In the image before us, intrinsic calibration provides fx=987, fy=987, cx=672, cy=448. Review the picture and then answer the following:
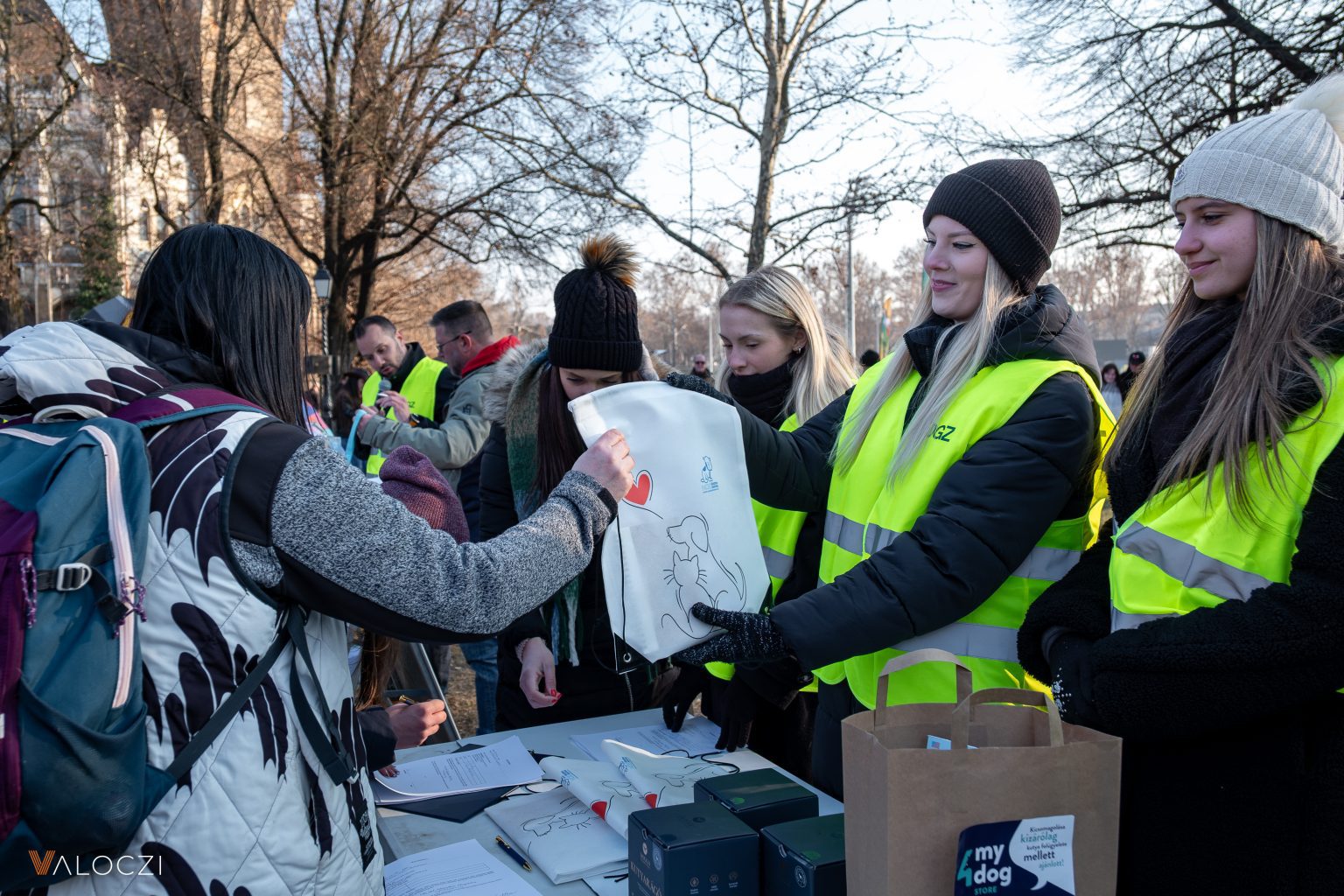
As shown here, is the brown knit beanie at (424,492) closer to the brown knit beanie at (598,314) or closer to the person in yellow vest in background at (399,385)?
the brown knit beanie at (598,314)

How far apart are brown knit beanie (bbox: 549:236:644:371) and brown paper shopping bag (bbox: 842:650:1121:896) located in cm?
141

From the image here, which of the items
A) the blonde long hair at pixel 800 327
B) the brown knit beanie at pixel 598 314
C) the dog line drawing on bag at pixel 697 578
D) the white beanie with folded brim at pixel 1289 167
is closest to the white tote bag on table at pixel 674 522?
the dog line drawing on bag at pixel 697 578

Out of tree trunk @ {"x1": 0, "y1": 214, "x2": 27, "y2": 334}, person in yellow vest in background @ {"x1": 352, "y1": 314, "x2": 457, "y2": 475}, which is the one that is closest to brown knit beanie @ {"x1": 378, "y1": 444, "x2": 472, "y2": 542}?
person in yellow vest in background @ {"x1": 352, "y1": 314, "x2": 457, "y2": 475}

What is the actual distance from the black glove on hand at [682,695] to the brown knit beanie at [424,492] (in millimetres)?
885

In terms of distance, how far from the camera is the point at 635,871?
1.75 m

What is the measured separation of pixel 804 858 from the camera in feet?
5.13

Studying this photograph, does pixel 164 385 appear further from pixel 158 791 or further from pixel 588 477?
pixel 588 477

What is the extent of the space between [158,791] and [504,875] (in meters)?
0.81

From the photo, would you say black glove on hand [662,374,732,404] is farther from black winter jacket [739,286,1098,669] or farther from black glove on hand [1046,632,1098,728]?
black glove on hand [1046,632,1098,728]

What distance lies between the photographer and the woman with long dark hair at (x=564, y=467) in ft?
8.57

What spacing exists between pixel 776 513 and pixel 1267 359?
→ 1368mm

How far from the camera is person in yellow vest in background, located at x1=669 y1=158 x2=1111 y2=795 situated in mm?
1920

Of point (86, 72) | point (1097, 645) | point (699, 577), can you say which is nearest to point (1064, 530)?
point (1097, 645)

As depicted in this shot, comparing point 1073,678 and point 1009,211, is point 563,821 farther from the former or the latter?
point 1009,211
